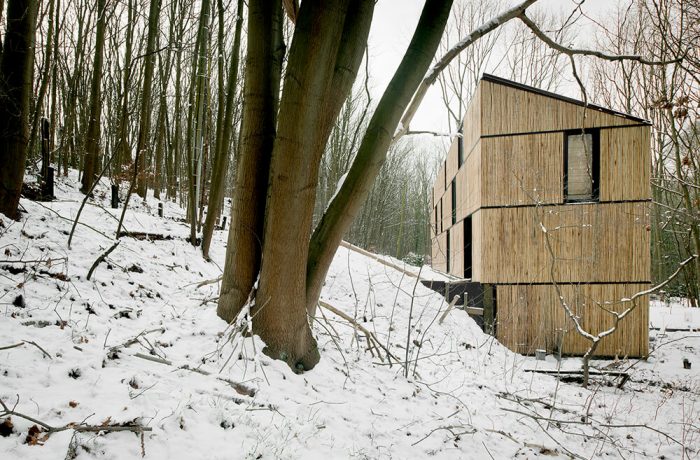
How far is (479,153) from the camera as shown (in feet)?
35.0

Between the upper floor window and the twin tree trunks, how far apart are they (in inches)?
335

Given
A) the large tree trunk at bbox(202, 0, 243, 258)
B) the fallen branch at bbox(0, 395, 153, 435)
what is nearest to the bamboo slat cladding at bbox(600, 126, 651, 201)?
the large tree trunk at bbox(202, 0, 243, 258)

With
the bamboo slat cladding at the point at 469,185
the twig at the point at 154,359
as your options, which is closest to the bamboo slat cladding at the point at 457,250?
the bamboo slat cladding at the point at 469,185

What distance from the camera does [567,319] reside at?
32.2 feet

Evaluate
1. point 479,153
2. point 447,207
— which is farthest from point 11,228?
point 447,207

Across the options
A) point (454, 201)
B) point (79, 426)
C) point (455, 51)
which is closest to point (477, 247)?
point (454, 201)

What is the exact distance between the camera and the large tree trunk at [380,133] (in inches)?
126

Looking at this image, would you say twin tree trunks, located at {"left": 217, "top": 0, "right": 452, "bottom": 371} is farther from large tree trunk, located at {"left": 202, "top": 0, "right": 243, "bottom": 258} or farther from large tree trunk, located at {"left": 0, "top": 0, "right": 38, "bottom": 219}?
large tree trunk, located at {"left": 202, "top": 0, "right": 243, "bottom": 258}

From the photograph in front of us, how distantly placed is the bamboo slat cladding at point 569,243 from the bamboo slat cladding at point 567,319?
0.30m

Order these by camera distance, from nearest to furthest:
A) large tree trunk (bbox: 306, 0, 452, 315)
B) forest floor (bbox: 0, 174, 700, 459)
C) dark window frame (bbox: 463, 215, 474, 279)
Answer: forest floor (bbox: 0, 174, 700, 459) → large tree trunk (bbox: 306, 0, 452, 315) → dark window frame (bbox: 463, 215, 474, 279)

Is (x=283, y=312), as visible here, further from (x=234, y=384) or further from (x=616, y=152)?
(x=616, y=152)

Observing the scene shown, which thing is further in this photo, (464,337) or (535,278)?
(535,278)

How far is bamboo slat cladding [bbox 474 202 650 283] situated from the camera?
9.73m

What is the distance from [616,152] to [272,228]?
34.0ft
